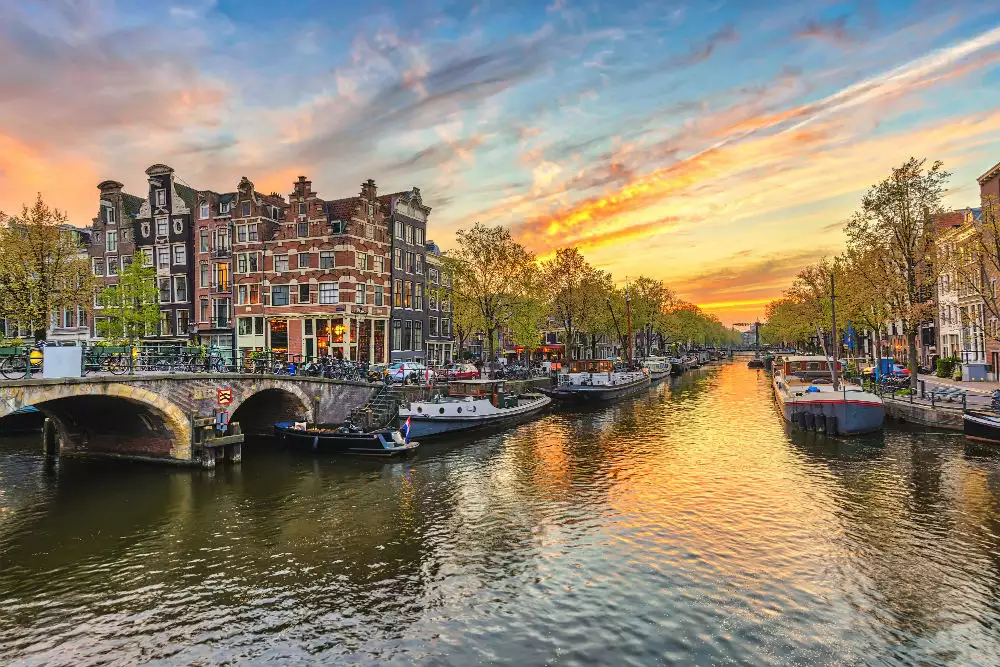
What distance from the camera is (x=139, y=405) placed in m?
27.4

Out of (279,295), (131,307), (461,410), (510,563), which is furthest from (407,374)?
(510,563)

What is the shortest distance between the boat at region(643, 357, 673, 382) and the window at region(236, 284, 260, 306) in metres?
56.3

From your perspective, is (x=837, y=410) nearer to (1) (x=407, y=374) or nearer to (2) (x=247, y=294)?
(1) (x=407, y=374)

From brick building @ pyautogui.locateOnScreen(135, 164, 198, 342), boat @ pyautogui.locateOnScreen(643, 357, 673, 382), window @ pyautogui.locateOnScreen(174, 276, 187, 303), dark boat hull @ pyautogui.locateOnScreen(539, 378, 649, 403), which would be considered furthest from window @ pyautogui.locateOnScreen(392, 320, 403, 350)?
boat @ pyautogui.locateOnScreen(643, 357, 673, 382)

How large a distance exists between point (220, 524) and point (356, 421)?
16.8 metres

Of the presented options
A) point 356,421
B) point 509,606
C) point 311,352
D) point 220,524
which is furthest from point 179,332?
point 509,606

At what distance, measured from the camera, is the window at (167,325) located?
60844 mm

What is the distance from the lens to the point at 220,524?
64.3ft

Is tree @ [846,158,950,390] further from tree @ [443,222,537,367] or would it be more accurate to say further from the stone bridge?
the stone bridge

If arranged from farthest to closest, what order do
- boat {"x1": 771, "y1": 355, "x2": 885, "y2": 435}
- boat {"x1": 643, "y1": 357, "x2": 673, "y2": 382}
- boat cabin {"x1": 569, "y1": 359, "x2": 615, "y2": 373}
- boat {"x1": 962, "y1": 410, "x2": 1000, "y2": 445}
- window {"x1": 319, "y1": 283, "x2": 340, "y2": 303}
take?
boat {"x1": 643, "y1": 357, "x2": 673, "y2": 382}
boat cabin {"x1": 569, "y1": 359, "x2": 615, "y2": 373}
window {"x1": 319, "y1": 283, "x2": 340, "y2": 303}
boat {"x1": 771, "y1": 355, "x2": 885, "y2": 435}
boat {"x1": 962, "y1": 410, "x2": 1000, "y2": 445}

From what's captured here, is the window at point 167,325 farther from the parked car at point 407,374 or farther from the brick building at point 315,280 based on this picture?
the parked car at point 407,374

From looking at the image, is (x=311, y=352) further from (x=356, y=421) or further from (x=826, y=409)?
(x=826, y=409)

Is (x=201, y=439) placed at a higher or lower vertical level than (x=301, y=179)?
lower

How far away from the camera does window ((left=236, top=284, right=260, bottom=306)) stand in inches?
2227
